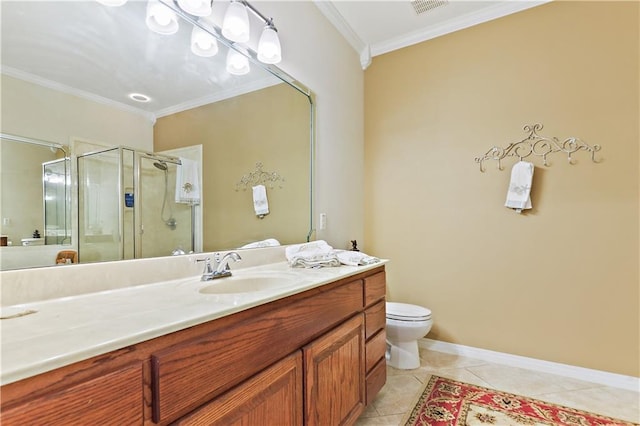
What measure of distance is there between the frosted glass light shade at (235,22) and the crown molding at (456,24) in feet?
5.44

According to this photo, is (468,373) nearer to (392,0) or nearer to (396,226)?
(396,226)

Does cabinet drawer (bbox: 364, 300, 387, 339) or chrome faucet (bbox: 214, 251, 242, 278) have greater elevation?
chrome faucet (bbox: 214, 251, 242, 278)

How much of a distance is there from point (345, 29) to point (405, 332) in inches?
91.9

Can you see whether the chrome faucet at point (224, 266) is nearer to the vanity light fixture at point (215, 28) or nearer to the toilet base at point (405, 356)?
the vanity light fixture at point (215, 28)

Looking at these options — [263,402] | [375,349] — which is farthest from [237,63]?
[375,349]

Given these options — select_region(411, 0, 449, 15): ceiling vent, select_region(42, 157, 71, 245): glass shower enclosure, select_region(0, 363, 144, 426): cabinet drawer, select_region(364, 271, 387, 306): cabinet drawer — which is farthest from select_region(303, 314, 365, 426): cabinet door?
select_region(411, 0, 449, 15): ceiling vent

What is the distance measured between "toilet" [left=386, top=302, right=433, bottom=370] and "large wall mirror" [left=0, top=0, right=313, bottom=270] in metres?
1.07

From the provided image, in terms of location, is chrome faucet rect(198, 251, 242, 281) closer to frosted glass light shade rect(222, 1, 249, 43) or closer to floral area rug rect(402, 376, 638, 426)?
frosted glass light shade rect(222, 1, 249, 43)

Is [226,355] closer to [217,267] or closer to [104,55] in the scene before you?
[217,267]

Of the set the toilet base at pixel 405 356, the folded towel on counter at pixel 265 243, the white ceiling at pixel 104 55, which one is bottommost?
the toilet base at pixel 405 356

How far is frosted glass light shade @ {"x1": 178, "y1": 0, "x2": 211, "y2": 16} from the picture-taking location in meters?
1.20

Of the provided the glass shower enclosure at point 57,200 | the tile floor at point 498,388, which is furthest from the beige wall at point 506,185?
the glass shower enclosure at point 57,200

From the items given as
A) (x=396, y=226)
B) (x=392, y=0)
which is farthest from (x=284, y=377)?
(x=392, y=0)

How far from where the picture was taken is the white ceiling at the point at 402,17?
2.22 m
